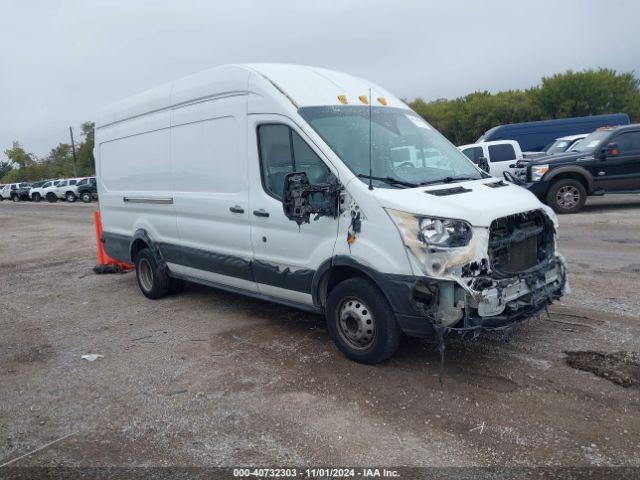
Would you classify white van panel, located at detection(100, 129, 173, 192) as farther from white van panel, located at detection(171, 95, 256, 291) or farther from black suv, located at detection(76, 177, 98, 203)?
black suv, located at detection(76, 177, 98, 203)

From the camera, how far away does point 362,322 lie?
4.61 m

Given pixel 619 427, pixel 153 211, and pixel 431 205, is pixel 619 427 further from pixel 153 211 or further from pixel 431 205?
pixel 153 211

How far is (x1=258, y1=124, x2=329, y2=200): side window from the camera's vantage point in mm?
4852

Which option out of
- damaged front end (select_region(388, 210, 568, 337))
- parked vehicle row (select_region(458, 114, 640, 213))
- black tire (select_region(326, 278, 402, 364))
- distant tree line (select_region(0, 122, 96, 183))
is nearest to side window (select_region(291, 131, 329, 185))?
damaged front end (select_region(388, 210, 568, 337))

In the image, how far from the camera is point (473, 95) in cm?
5744

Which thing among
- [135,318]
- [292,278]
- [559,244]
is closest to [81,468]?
[292,278]

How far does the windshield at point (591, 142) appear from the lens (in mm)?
13070

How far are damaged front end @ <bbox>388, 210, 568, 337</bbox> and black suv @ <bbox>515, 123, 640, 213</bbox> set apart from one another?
9.35 meters

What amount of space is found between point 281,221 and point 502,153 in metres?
14.8

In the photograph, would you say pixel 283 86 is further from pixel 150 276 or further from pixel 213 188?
pixel 150 276

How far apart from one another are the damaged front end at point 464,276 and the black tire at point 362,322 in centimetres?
37

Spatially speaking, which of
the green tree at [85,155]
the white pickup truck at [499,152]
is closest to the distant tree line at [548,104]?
the white pickup truck at [499,152]

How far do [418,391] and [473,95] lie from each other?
189 feet

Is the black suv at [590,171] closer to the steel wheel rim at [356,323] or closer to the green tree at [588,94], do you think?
the steel wheel rim at [356,323]
